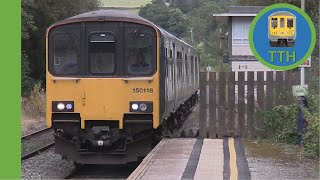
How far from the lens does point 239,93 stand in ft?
38.6

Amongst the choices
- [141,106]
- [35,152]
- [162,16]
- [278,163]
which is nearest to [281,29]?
[278,163]

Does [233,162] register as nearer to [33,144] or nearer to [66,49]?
[66,49]

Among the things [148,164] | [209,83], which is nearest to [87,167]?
[209,83]

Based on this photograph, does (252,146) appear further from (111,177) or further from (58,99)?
(58,99)

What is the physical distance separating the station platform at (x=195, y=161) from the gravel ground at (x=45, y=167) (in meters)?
2.20

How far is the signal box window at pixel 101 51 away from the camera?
1122 cm

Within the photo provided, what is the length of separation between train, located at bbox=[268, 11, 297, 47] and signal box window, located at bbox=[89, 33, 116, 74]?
3884 millimetres

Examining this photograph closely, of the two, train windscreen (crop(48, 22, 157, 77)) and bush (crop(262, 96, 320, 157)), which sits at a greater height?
train windscreen (crop(48, 22, 157, 77))

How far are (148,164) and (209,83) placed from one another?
3765mm

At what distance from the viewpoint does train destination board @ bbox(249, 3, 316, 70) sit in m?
7.90

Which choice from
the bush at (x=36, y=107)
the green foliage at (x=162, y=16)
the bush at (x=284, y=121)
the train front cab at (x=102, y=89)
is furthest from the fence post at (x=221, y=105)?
the green foliage at (x=162, y=16)

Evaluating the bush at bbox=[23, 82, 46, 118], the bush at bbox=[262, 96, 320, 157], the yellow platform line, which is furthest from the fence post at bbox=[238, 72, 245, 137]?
the bush at bbox=[23, 82, 46, 118]

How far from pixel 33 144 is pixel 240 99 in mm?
6214

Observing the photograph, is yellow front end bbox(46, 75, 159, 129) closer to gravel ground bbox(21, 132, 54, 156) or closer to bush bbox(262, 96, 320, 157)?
bush bbox(262, 96, 320, 157)
